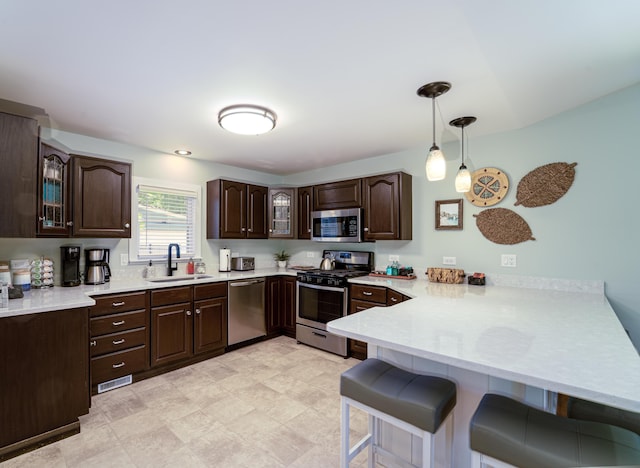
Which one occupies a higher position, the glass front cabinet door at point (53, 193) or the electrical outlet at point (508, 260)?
the glass front cabinet door at point (53, 193)

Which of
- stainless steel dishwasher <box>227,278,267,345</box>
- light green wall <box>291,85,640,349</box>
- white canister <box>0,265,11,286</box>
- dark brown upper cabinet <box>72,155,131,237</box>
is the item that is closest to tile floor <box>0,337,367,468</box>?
stainless steel dishwasher <box>227,278,267,345</box>

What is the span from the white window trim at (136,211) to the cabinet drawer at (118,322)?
0.80 meters

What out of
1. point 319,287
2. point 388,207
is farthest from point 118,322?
point 388,207

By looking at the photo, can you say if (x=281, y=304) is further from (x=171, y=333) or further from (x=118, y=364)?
(x=118, y=364)

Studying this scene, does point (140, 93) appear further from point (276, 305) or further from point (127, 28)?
point (276, 305)

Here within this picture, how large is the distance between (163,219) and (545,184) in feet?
13.3

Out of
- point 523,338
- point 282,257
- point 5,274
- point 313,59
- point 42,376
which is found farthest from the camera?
point 282,257

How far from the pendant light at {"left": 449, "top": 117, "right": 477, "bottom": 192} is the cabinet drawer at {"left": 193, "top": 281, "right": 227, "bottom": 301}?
8.87ft

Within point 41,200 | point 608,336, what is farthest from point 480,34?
point 41,200

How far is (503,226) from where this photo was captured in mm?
2980

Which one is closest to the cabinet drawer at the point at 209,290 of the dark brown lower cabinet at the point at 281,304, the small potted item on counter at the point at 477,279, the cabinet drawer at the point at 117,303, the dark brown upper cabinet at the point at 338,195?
the cabinet drawer at the point at 117,303

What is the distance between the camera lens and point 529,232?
2.84 m

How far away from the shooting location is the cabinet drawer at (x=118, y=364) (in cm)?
267

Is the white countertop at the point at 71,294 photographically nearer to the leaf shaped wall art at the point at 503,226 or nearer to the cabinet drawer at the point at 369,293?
the cabinet drawer at the point at 369,293
